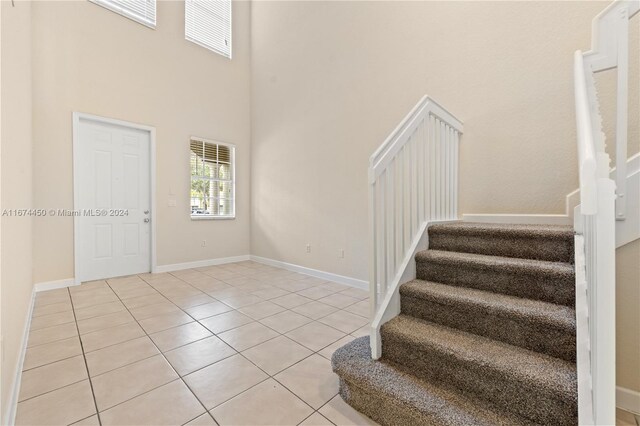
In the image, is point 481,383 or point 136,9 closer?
point 481,383

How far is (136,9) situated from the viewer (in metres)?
4.07

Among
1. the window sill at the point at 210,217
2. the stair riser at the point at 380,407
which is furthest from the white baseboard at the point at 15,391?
the window sill at the point at 210,217

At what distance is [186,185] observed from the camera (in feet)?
15.1

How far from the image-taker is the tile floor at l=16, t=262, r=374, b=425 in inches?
55.4

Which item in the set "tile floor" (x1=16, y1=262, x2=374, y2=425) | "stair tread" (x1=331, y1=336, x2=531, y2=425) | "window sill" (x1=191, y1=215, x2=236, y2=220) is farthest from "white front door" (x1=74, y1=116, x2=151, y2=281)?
"stair tread" (x1=331, y1=336, x2=531, y2=425)

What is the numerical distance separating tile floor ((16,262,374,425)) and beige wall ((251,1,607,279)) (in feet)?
4.33

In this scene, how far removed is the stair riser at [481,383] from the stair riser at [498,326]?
0.26 metres

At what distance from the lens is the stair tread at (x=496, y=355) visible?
107 cm

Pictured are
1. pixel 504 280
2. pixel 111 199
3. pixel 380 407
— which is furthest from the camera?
pixel 111 199

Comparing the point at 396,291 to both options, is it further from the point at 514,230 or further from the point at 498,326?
the point at 514,230

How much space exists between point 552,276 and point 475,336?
0.51 metres

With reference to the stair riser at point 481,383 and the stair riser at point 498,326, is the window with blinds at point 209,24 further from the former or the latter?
the stair riser at point 481,383

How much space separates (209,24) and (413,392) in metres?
6.14

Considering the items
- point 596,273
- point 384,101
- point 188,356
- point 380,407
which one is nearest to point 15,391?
point 188,356
